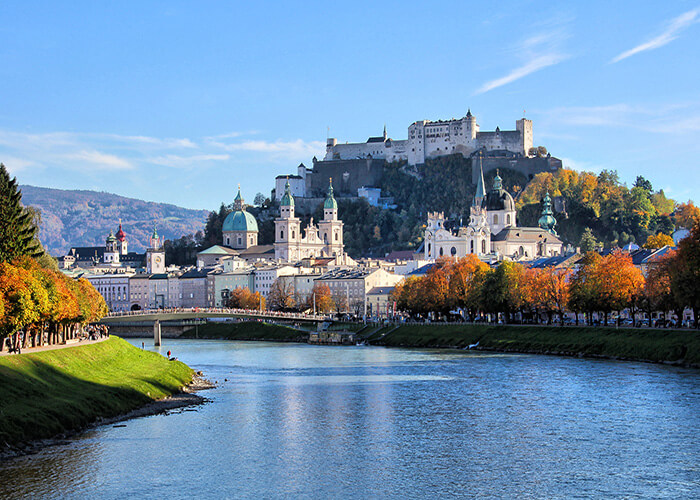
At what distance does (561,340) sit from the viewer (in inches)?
2574

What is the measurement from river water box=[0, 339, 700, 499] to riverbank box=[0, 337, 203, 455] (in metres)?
0.98

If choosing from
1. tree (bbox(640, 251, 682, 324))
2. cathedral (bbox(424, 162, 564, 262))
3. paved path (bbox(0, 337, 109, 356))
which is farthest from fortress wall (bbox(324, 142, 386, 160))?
paved path (bbox(0, 337, 109, 356))

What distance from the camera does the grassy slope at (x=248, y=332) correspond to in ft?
321

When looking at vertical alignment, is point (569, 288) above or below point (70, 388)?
above

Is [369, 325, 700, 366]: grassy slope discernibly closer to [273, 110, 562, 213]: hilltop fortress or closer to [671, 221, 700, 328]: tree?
[671, 221, 700, 328]: tree

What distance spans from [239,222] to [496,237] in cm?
5453

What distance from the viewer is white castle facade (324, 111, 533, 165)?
165m

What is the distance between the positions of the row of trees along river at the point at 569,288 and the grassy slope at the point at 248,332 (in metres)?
10.7

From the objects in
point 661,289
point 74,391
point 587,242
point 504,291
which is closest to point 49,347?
point 74,391

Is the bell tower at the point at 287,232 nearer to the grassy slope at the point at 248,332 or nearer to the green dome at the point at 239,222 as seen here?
the green dome at the point at 239,222

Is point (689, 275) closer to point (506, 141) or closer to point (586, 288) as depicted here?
point (586, 288)

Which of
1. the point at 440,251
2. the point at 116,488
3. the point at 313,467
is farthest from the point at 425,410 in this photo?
the point at 440,251

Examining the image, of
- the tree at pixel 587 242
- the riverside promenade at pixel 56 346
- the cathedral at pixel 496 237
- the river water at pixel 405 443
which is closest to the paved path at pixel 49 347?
the riverside promenade at pixel 56 346

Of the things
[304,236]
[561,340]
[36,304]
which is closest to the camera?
[36,304]
